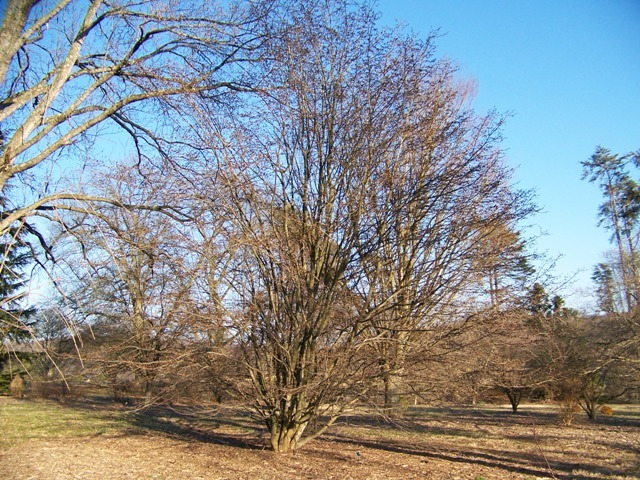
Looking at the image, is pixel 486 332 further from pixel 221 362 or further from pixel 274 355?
pixel 221 362

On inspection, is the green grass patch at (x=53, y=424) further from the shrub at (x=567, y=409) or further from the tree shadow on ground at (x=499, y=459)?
the shrub at (x=567, y=409)

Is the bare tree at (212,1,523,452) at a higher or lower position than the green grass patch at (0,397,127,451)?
higher

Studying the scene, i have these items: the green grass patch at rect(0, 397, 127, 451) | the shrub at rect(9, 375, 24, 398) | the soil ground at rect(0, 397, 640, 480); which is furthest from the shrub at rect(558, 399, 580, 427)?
the shrub at rect(9, 375, 24, 398)

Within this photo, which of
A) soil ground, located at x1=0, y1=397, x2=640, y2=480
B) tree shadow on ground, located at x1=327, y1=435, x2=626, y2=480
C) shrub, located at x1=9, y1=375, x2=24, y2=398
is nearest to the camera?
soil ground, located at x1=0, y1=397, x2=640, y2=480

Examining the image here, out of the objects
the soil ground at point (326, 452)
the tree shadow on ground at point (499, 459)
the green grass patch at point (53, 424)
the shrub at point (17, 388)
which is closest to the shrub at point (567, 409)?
the soil ground at point (326, 452)

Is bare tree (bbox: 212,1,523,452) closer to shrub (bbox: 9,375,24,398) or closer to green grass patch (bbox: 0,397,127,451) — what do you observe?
green grass patch (bbox: 0,397,127,451)

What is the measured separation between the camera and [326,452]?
354 inches

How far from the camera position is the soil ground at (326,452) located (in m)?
7.22

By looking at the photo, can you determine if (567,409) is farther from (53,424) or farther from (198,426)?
(53,424)

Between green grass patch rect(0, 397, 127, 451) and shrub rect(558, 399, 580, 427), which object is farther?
shrub rect(558, 399, 580, 427)

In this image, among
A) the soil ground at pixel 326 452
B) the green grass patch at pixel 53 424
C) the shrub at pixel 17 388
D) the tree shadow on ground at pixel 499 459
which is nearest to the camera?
the soil ground at pixel 326 452

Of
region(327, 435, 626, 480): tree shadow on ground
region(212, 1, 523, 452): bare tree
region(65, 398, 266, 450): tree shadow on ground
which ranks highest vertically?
region(212, 1, 523, 452): bare tree

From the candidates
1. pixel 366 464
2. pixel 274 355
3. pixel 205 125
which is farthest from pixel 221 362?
pixel 205 125

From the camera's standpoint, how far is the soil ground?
7219 millimetres
